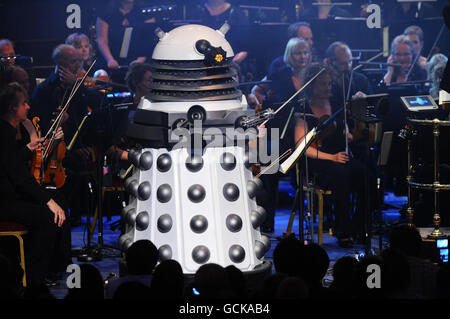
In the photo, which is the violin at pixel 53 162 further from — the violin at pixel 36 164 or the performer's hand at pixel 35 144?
the performer's hand at pixel 35 144

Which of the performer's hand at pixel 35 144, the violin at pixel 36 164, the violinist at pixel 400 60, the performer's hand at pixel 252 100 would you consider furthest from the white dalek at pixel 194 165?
the violinist at pixel 400 60

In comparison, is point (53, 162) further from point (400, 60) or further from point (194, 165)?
point (400, 60)

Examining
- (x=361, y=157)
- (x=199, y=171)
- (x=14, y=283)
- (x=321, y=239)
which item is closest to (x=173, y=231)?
(x=199, y=171)

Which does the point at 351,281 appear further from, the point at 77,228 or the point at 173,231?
the point at 77,228

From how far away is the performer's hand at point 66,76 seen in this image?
7.96 m

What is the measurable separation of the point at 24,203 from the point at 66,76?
7.85ft

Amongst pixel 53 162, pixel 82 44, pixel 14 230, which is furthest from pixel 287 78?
pixel 14 230

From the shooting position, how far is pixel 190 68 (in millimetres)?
4672

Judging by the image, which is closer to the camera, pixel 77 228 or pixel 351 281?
pixel 351 281

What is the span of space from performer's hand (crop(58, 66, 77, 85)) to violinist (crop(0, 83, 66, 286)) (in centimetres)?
194

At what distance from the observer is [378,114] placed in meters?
6.33

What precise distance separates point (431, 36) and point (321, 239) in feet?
21.1

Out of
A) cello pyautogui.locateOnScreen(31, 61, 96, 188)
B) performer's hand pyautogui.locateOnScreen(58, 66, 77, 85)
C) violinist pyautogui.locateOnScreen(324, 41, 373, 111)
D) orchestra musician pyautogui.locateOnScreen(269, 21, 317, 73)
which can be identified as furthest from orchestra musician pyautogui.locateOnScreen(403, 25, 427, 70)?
cello pyautogui.locateOnScreen(31, 61, 96, 188)

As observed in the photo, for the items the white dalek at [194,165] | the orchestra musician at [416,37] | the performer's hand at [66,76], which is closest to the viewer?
the white dalek at [194,165]
